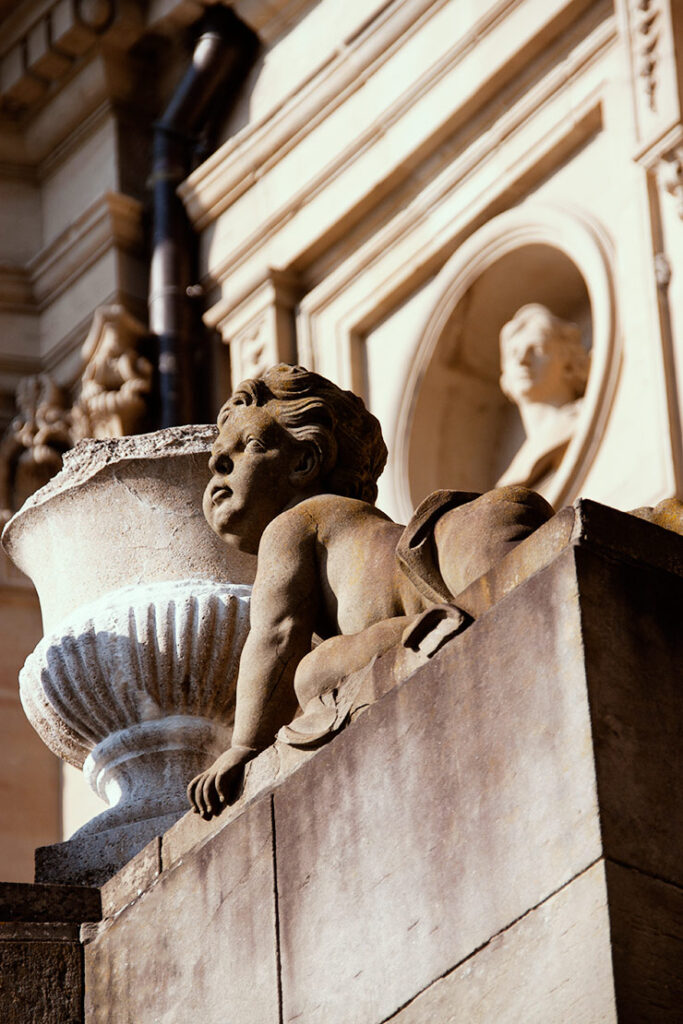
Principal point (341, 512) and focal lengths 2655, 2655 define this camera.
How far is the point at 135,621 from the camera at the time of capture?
259 inches

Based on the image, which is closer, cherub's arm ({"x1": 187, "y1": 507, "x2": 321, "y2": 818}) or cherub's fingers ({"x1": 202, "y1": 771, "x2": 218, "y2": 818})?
cherub's fingers ({"x1": 202, "y1": 771, "x2": 218, "y2": 818})

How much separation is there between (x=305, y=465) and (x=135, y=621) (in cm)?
103

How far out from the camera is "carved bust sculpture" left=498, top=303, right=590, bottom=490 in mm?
10476

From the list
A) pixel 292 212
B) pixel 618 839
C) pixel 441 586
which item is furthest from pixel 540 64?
pixel 618 839

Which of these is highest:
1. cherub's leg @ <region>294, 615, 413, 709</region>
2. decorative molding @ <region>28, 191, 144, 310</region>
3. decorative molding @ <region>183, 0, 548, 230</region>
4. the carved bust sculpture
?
decorative molding @ <region>28, 191, 144, 310</region>

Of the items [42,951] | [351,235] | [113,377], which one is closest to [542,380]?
[351,235]

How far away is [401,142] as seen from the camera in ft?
37.7

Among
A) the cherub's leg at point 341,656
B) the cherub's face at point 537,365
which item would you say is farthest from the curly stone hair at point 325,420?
the cherub's face at point 537,365

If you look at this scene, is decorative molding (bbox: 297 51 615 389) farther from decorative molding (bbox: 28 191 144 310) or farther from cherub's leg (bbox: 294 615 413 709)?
cherub's leg (bbox: 294 615 413 709)

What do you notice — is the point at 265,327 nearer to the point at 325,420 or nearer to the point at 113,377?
the point at 113,377

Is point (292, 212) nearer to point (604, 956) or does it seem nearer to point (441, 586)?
point (441, 586)

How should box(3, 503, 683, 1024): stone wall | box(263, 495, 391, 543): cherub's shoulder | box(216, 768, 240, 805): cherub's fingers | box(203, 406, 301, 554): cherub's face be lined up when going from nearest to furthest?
box(3, 503, 683, 1024): stone wall
box(216, 768, 240, 805): cherub's fingers
box(263, 495, 391, 543): cherub's shoulder
box(203, 406, 301, 554): cherub's face

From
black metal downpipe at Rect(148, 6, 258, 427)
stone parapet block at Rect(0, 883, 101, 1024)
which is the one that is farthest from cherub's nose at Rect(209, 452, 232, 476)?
black metal downpipe at Rect(148, 6, 258, 427)

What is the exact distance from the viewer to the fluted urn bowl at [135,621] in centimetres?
653
